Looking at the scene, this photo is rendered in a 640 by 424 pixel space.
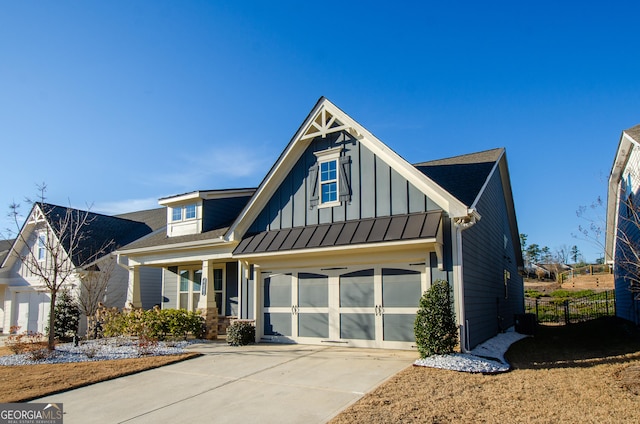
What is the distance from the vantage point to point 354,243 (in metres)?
11.6

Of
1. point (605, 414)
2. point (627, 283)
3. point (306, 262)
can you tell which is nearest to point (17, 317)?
point (306, 262)

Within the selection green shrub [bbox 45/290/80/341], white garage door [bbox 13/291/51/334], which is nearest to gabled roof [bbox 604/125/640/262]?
green shrub [bbox 45/290/80/341]

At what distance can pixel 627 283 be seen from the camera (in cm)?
1636

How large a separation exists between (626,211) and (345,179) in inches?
423

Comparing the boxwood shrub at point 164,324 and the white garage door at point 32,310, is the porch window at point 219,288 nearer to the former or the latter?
the boxwood shrub at point 164,324

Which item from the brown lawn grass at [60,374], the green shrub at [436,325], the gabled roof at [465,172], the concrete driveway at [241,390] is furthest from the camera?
the gabled roof at [465,172]

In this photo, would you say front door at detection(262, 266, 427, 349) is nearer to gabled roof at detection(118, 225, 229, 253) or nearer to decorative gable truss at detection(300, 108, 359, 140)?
gabled roof at detection(118, 225, 229, 253)

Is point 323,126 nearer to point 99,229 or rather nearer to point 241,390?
point 241,390

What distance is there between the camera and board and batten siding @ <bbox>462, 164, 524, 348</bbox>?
11.9 m

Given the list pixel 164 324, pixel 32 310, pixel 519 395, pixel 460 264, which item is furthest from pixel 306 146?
pixel 32 310

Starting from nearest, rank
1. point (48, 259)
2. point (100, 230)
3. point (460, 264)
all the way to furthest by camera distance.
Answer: point (460, 264), point (48, 259), point (100, 230)

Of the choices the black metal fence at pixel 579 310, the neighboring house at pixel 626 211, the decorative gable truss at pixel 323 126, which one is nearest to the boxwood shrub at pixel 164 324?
the decorative gable truss at pixel 323 126

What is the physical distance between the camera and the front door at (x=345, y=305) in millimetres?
11734

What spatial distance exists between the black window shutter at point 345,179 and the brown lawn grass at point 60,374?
591 cm
